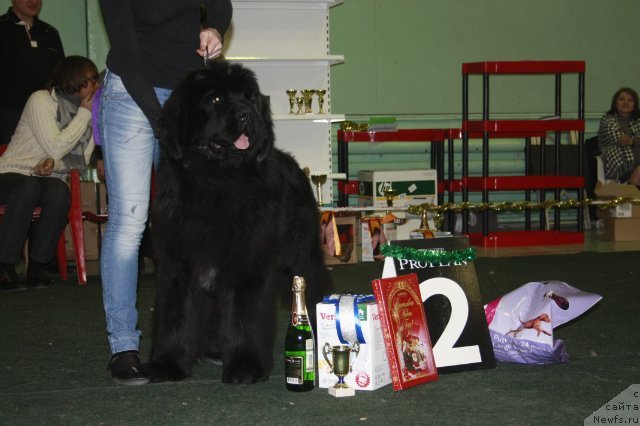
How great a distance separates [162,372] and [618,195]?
5974 mm

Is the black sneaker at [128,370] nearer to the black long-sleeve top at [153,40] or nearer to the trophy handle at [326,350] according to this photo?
the trophy handle at [326,350]

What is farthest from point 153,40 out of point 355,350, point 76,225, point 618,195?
point 618,195

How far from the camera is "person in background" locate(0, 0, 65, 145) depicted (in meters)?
6.10

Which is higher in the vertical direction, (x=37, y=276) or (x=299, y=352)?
(x=299, y=352)

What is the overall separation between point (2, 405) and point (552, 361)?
1.77 metres

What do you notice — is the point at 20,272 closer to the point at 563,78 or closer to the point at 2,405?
the point at 2,405

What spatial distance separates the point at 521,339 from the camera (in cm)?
277

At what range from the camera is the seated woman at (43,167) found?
4984mm

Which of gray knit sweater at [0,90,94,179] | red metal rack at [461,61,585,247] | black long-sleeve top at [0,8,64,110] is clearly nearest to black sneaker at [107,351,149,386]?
gray knit sweater at [0,90,94,179]

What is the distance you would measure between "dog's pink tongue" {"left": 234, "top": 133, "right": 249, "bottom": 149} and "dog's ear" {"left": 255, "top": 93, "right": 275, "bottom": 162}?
0.06 m

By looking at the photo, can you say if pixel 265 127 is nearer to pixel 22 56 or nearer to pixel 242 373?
pixel 242 373

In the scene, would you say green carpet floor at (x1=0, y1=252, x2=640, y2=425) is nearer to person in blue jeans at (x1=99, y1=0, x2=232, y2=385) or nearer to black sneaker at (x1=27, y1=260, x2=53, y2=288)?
person in blue jeans at (x1=99, y1=0, x2=232, y2=385)

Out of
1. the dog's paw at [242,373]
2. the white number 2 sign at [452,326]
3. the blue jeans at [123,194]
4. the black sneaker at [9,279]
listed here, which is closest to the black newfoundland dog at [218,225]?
the dog's paw at [242,373]

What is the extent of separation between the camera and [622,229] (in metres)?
7.39
